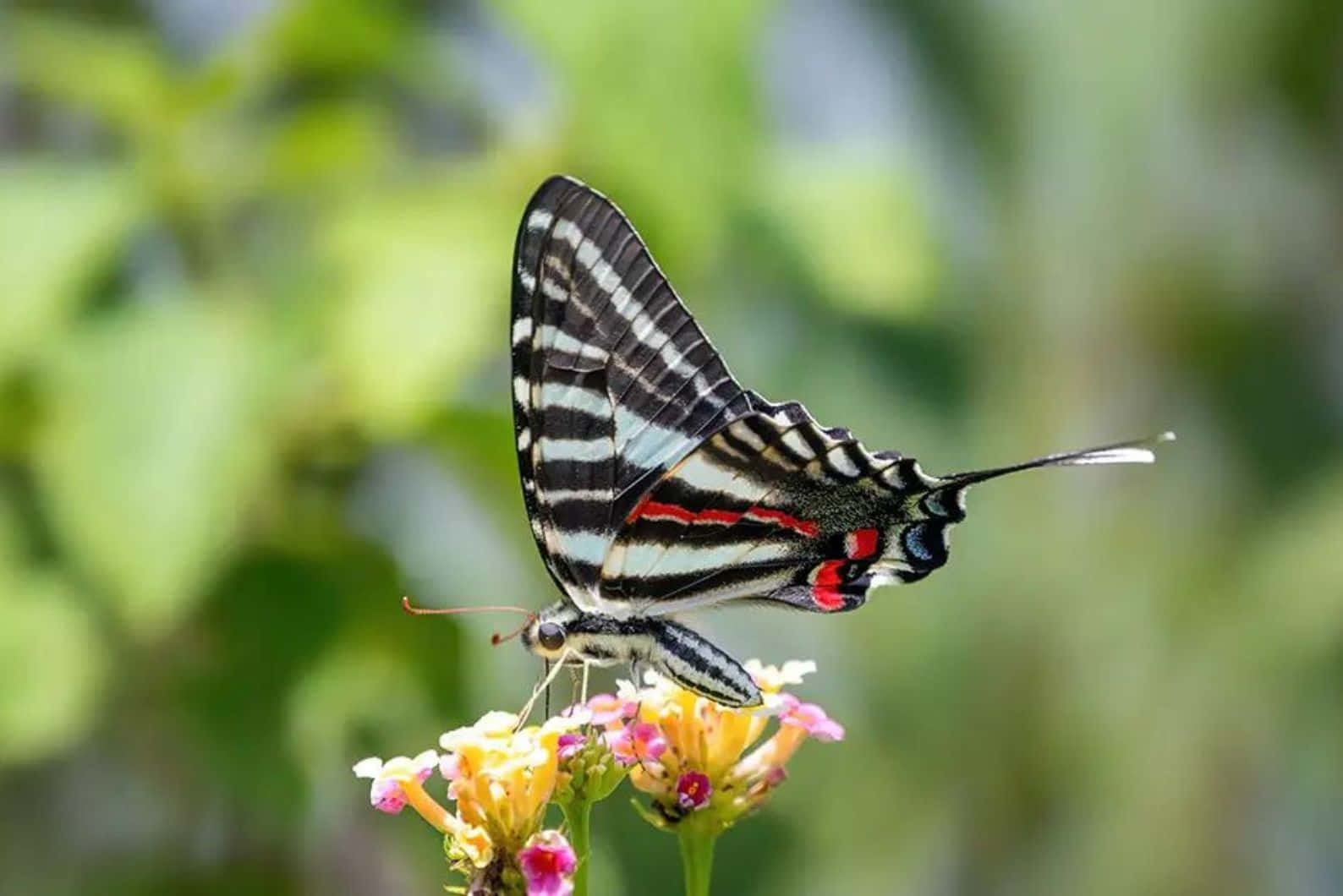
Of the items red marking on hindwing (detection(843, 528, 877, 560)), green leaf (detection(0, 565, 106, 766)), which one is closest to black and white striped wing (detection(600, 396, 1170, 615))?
red marking on hindwing (detection(843, 528, 877, 560))

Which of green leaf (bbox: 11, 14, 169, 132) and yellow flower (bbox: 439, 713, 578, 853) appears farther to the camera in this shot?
green leaf (bbox: 11, 14, 169, 132)

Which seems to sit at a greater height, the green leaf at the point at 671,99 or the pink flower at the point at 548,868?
the green leaf at the point at 671,99

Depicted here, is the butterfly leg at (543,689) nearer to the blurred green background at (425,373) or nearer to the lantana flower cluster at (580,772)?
the lantana flower cluster at (580,772)

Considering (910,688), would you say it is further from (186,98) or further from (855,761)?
(186,98)

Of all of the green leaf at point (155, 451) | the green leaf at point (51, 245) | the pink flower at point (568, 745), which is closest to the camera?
the pink flower at point (568, 745)

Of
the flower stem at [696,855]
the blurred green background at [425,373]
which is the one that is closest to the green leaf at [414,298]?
the blurred green background at [425,373]

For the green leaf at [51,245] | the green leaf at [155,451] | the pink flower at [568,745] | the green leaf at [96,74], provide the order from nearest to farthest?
the pink flower at [568,745]
the green leaf at [155,451]
the green leaf at [51,245]
the green leaf at [96,74]

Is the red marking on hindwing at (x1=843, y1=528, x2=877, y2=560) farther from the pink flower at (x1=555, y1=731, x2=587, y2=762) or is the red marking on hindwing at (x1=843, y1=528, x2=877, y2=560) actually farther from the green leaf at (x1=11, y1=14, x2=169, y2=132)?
the green leaf at (x1=11, y1=14, x2=169, y2=132)
